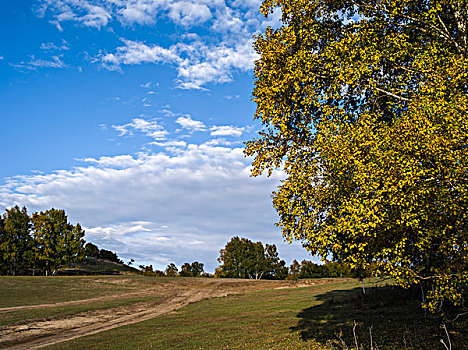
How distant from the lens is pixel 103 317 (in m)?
31.4

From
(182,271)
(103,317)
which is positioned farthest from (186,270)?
(103,317)

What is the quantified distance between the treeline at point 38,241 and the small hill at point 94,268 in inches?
320

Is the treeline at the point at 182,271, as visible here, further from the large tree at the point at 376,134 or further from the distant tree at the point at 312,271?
the large tree at the point at 376,134

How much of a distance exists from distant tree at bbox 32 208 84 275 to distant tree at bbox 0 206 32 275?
148cm

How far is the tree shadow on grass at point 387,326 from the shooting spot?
11758mm

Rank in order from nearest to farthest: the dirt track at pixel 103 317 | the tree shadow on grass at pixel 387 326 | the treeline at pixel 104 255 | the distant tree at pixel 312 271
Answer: the tree shadow on grass at pixel 387 326
the dirt track at pixel 103 317
the distant tree at pixel 312 271
the treeline at pixel 104 255

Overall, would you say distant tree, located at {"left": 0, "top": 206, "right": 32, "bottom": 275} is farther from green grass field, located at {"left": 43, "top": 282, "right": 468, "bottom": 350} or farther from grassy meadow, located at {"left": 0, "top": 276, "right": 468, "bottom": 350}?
green grass field, located at {"left": 43, "top": 282, "right": 468, "bottom": 350}

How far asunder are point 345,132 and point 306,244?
11.0 ft

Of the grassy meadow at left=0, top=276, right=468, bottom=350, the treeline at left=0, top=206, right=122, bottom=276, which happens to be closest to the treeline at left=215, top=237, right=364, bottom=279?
the treeline at left=0, top=206, right=122, bottom=276

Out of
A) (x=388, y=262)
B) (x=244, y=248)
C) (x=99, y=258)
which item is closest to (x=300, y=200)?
(x=388, y=262)

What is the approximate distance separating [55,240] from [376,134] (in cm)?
7740

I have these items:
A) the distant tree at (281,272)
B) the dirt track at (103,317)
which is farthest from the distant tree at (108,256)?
the dirt track at (103,317)

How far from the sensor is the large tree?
7.73 meters

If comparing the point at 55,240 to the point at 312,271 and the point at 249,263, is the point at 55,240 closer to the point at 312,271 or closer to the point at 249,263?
the point at 249,263
